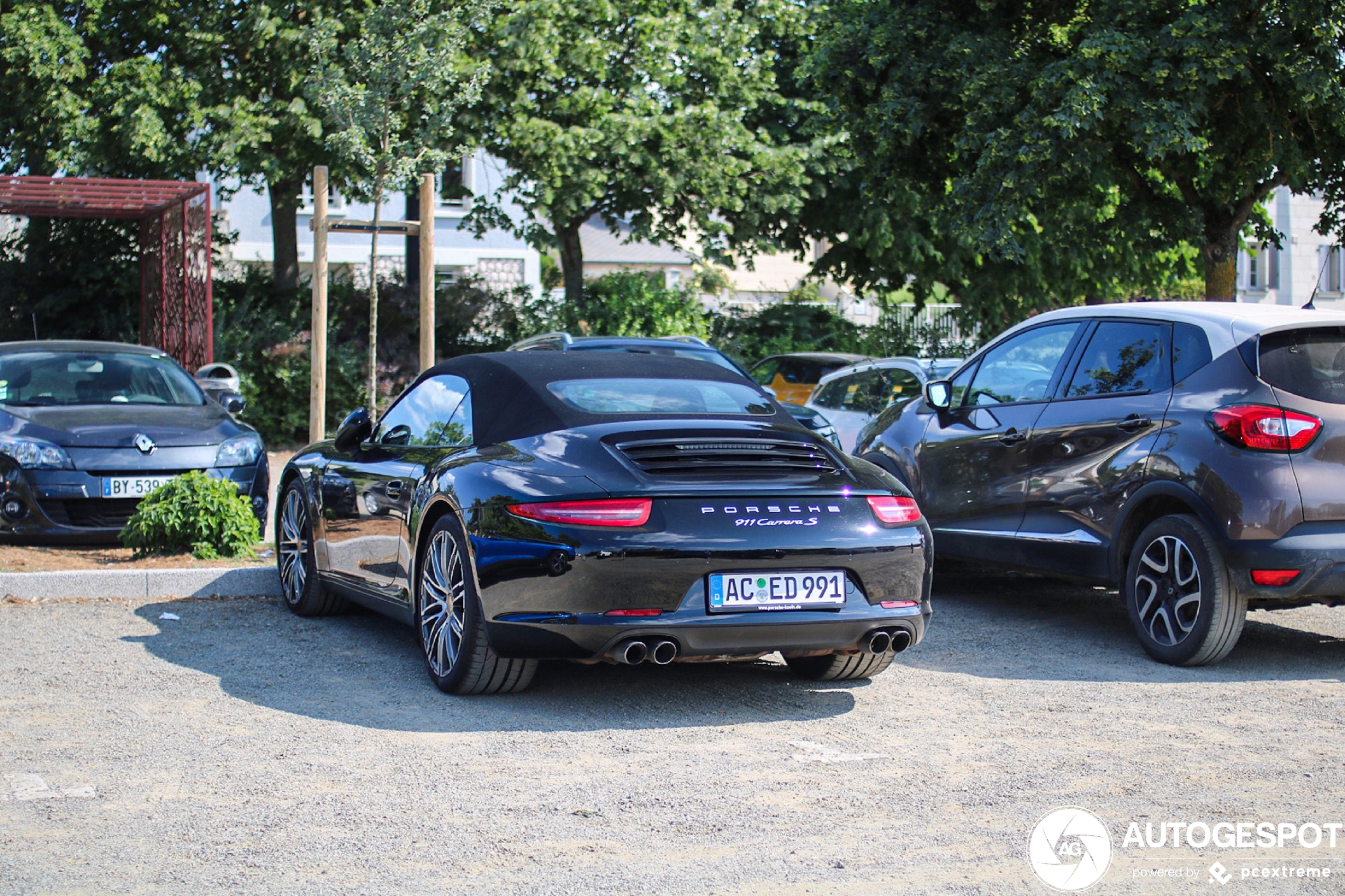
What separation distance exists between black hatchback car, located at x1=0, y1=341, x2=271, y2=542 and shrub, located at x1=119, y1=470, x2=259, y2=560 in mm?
620

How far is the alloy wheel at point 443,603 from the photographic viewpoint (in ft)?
19.1

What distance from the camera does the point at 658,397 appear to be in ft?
20.7

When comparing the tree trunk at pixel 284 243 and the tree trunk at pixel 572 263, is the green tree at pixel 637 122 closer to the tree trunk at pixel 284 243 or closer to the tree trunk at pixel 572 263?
the tree trunk at pixel 572 263

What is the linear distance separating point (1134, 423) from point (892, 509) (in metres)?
1.88

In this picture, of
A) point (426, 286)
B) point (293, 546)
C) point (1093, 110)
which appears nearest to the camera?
point (293, 546)

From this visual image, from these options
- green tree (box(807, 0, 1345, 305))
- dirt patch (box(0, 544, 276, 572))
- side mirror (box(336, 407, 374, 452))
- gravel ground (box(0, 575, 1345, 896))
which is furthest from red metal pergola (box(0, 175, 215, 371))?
gravel ground (box(0, 575, 1345, 896))

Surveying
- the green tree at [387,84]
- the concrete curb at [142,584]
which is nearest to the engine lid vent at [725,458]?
the concrete curb at [142,584]

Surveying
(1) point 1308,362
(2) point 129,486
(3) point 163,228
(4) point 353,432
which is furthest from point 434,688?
(3) point 163,228

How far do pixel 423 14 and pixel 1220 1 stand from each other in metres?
7.57

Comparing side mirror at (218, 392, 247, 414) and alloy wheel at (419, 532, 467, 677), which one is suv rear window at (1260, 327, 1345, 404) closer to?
alloy wheel at (419, 532, 467, 677)

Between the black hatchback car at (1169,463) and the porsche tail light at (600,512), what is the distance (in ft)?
9.00

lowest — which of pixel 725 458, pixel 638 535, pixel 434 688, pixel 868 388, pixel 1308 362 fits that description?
pixel 434 688

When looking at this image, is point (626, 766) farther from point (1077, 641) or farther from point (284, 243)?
point (284, 243)

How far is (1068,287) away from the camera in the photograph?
2798cm
